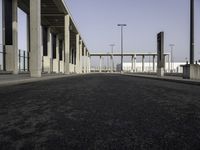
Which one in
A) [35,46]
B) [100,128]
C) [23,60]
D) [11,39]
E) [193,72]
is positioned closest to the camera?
[100,128]

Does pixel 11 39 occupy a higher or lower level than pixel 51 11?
lower

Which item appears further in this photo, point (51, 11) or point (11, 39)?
point (51, 11)

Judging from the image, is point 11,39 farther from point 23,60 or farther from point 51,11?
point 51,11

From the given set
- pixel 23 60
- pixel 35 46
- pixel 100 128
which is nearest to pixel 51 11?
pixel 23 60

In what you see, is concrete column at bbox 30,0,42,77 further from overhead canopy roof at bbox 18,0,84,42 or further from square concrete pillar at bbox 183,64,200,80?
square concrete pillar at bbox 183,64,200,80

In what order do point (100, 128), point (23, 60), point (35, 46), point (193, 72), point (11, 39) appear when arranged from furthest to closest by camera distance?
point (23, 60) < point (11, 39) < point (35, 46) < point (193, 72) < point (100, 128)

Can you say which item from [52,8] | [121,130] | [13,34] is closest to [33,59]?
[13,34]

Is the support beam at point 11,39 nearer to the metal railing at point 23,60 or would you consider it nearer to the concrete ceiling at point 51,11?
the concrete ceiling at point 51,11

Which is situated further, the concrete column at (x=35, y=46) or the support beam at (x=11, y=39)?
the support beam at (x=11, y=39)

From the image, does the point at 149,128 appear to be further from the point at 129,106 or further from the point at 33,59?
the point at 33,59

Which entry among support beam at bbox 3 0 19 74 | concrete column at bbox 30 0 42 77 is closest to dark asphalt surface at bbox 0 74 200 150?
concrete column at bbox 30 0 42 77

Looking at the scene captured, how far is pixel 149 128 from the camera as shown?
4.57 m

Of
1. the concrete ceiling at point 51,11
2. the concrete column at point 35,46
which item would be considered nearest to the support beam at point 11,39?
the concrete ceiling at point 51,11

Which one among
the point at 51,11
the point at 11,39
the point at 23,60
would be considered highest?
the point at 51,11
